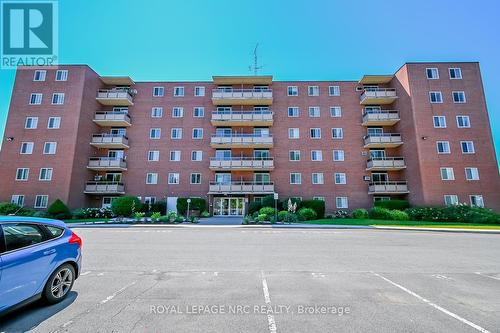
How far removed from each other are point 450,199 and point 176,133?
120 feet

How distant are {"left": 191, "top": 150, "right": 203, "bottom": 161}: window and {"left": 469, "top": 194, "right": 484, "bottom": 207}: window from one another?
3429 centimetres

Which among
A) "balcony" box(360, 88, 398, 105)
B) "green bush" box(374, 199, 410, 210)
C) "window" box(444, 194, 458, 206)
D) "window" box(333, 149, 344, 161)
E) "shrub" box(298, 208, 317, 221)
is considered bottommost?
"shrub" box(298, 208, 317, 221)

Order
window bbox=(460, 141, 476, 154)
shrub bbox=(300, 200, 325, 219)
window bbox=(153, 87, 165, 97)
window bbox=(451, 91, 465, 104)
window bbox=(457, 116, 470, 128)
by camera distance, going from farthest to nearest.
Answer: window bbox=(153, 87, 165, 97)
window bbox=(451, 91, 465, 104)
window bbox=(457, 116, 470, 128)
window bbox=(460, 141, 476, 154)
shrub bbox=(300, 200, 325, 219)

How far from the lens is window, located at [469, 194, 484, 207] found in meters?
27.7

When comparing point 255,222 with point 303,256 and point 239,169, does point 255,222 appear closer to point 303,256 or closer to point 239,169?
point 239,169

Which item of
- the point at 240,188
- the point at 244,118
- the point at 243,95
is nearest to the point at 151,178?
the point at 240,188

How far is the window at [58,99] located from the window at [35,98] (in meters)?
1.83

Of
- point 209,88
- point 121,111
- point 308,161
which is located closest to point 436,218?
point 308,161

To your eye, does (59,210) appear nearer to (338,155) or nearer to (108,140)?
(108,140)

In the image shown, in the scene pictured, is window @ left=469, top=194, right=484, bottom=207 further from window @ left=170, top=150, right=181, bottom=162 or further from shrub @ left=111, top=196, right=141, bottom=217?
shrub @ left=111, top=196, right=141, bottom=217

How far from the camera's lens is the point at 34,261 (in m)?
4.15

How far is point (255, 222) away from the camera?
23547mm

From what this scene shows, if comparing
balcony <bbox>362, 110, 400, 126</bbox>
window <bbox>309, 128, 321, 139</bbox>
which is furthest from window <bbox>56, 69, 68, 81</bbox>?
balcony <bbox>362, 110, 400, 126</bbox>

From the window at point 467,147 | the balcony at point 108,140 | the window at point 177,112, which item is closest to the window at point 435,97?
the window at point 467,147
